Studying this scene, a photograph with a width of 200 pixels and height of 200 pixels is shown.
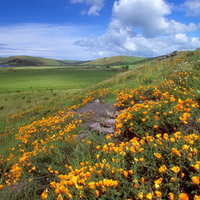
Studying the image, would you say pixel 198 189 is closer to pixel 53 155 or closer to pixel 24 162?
pixel 53 155

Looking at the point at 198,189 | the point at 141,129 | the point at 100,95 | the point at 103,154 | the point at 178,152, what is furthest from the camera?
the point at 100,95

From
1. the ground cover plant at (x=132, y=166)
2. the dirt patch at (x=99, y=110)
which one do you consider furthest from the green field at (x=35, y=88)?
the ground cover plant at (x=132, y=166)

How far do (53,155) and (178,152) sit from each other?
2701 mm

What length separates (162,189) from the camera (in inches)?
82.3

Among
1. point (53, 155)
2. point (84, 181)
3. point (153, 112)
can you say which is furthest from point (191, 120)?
point (53, 155)

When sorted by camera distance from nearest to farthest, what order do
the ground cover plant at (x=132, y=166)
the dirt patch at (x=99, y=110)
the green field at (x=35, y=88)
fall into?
1. the ground cover plant at (x=132, y=166)
2. the dirt patch at (x=99, y=110)
3. the green field at (x=35, y=88)

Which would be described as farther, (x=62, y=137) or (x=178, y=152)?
(x=62, y=137)

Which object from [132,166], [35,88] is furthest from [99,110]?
[35,88]

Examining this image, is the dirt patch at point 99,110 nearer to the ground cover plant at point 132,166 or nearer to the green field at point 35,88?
the ground cover plant at point 132,166

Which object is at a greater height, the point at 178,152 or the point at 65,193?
the point at 178,152

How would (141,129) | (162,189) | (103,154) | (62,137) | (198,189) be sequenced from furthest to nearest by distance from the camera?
(62,137) → (141,129) → (103,154) → (162,189) → (198,189)

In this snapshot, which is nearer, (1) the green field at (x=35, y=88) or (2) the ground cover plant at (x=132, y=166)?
(2) the ground cover plant at (x=132, y=166)

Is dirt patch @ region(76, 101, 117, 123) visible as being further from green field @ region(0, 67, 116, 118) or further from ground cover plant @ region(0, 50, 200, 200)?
green field @ region(0, 67, 116, 118)

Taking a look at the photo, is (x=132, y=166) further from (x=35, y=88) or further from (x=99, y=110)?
(x=35, y=88)
